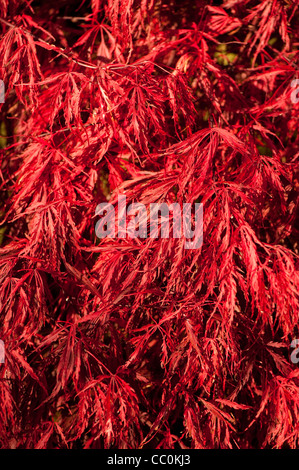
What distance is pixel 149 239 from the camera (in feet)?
3.81

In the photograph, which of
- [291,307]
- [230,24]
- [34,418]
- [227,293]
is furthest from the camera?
[230,24]

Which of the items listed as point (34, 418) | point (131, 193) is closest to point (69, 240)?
point (131, 193)

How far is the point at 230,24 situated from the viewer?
155 centimetres

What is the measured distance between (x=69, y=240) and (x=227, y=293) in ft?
1.62

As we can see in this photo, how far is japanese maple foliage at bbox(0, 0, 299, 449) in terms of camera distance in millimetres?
1193

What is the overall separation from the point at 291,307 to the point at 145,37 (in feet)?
3.51

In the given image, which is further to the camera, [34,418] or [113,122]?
[34,418]

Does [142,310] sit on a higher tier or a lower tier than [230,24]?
lower

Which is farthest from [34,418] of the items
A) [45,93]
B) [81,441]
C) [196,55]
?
[196,55]

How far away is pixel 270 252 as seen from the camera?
4.41ft

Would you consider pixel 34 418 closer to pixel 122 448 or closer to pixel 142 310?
pixel 122 448

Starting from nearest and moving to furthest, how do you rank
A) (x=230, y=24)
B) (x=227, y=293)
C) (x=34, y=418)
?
(x=227, y=293) → (x=34, y=418) → (x=230, y=24)

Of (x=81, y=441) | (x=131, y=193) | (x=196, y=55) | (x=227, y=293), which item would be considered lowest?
(x=81, y=441)

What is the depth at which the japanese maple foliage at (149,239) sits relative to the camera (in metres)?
1.19
